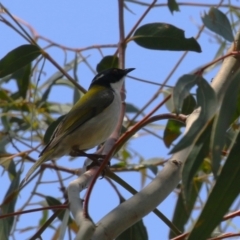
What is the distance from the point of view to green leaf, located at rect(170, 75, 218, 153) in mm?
1951

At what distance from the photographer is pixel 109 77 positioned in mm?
4234

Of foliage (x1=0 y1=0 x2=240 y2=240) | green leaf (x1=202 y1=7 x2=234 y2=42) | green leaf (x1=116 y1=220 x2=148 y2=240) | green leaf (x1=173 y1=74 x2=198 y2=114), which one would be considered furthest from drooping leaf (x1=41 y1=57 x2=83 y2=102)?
green leaf (x1=173 y1=74 x2=198 y2=114)

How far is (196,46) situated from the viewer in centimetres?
302

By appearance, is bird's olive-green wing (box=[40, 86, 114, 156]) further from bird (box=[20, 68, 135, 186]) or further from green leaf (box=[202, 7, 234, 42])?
green leaf (box=[202, 7, 234, 42])

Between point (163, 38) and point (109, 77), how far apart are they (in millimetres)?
1091

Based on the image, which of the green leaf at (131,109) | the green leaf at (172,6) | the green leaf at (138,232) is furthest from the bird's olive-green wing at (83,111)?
the green leaf at (138,232)

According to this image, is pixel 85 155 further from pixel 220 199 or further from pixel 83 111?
pixel 220 199

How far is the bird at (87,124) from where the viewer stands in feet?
12.0

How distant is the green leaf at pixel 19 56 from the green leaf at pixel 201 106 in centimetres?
140

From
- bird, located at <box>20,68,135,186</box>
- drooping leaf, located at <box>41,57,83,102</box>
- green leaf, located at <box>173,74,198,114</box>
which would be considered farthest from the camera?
drooping leaf, located at <box>41,57,83,102</box>

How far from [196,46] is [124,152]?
1622mm

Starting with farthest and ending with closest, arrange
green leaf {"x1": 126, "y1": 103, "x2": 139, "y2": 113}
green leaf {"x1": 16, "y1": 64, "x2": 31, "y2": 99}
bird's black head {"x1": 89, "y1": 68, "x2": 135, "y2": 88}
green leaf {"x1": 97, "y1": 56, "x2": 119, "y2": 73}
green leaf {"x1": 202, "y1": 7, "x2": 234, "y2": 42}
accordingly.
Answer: green leaf {"x1": 126, "y1": 103, "x2": 139, "y2": 113}
green leaf {"x1": 16, "y1": 64, "x2": 31, "y2": 99}
bird's black head {"x1": 89, "y1": 68, "x2": 135, "y2": 88}
green leaf {"x1": 97, "y1": 56, "x2": 119, "y2": 73}
green leaf {"x1": 202, "y1": 7, "x2": 234, "y2": 42}

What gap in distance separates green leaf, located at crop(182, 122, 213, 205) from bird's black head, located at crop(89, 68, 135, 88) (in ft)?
6.22

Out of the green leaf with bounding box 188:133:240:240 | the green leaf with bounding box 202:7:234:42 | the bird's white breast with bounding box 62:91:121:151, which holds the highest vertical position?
the bird's white breast with bounding box 62:91:121:151
